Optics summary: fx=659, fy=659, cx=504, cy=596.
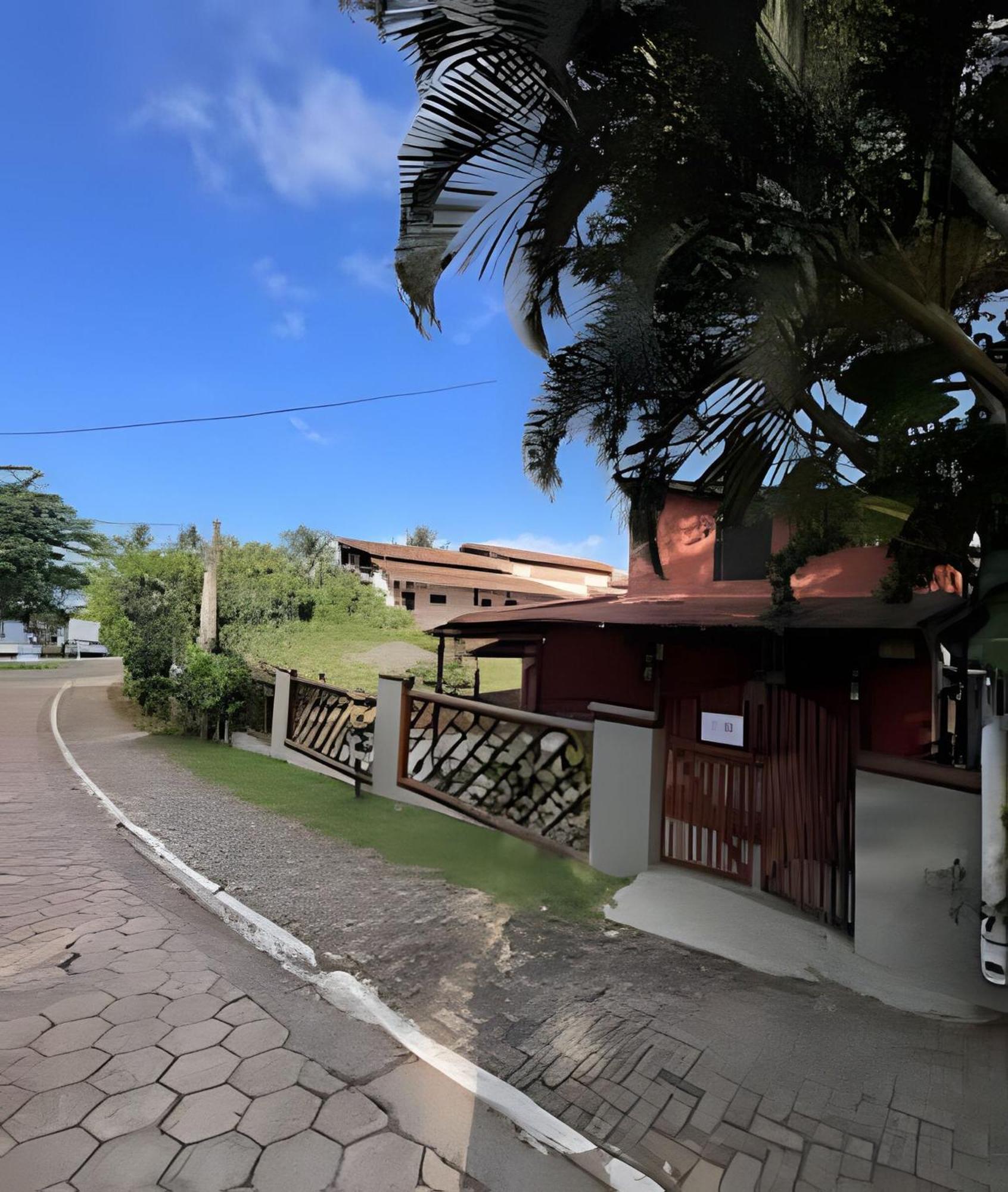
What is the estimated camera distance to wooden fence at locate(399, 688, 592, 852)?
6.16 m

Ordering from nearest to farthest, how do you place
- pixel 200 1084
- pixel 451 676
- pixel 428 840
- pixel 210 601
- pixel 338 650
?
pixel 200 1084 → pixel 428 840 → pixel 210 601 → pixel 451 676 → pixel 338 650

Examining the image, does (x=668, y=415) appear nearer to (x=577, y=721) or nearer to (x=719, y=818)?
(x=577, y=721)

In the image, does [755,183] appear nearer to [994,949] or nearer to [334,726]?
[994,949]

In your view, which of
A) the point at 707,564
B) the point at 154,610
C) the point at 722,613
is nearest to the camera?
the point at 722,613

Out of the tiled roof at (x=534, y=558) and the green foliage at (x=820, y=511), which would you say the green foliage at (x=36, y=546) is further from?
the green foliage at (x=820, y=511)

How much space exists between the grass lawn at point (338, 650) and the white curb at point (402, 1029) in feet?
32.3

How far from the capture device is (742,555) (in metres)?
10.0

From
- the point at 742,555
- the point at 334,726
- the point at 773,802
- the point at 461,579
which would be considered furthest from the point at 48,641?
the point at 773,802

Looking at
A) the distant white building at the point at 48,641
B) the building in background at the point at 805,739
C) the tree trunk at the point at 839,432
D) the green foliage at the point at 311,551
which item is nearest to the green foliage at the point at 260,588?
the green foliage at the point at 311,551

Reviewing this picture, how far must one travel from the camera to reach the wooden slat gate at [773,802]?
4488mm

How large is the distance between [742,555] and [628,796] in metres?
5.76

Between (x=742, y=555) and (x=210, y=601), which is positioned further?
(x=210, y=601)

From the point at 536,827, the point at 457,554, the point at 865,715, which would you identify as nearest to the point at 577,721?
the point at 536,827

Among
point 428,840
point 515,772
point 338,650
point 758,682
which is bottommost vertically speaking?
point 428,840
